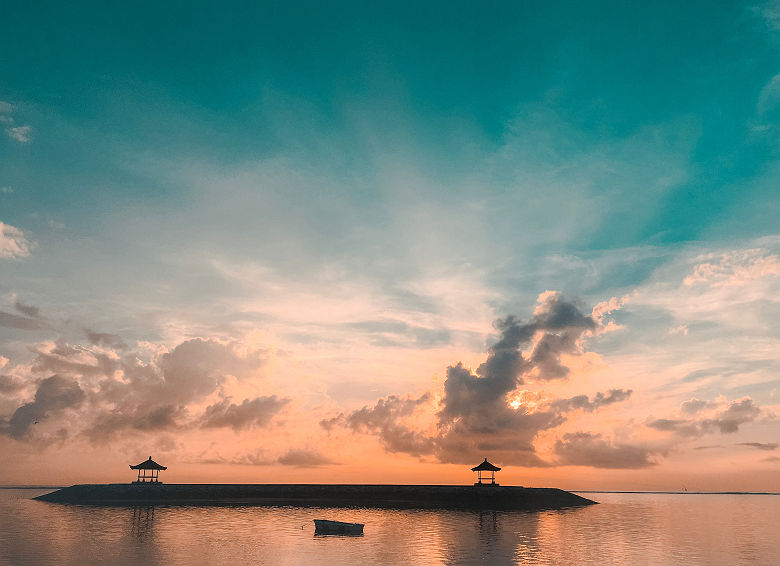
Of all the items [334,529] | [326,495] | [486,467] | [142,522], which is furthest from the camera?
[326,495]

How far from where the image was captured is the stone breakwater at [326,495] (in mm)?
119062

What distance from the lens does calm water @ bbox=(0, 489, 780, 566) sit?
52.0 metres

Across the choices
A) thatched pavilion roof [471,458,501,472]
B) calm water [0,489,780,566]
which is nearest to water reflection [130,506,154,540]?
calm water [0,489,780,566]

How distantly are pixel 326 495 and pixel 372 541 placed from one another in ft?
223

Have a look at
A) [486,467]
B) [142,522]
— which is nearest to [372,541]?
A: [142,522]

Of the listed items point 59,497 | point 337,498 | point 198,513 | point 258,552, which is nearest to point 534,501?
point 337,498

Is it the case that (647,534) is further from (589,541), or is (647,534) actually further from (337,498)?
(337,498)

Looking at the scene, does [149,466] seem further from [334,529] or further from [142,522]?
[334,529]

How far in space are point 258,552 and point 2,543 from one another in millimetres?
28973

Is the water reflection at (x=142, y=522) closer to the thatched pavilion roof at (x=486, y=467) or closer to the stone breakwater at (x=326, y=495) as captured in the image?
the stone breakwater at (x=326, y=495)

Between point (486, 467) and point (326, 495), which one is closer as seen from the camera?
point (486, 467)

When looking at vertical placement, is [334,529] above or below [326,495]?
above

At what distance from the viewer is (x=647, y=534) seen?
79812 millimetres

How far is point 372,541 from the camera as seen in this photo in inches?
2470
